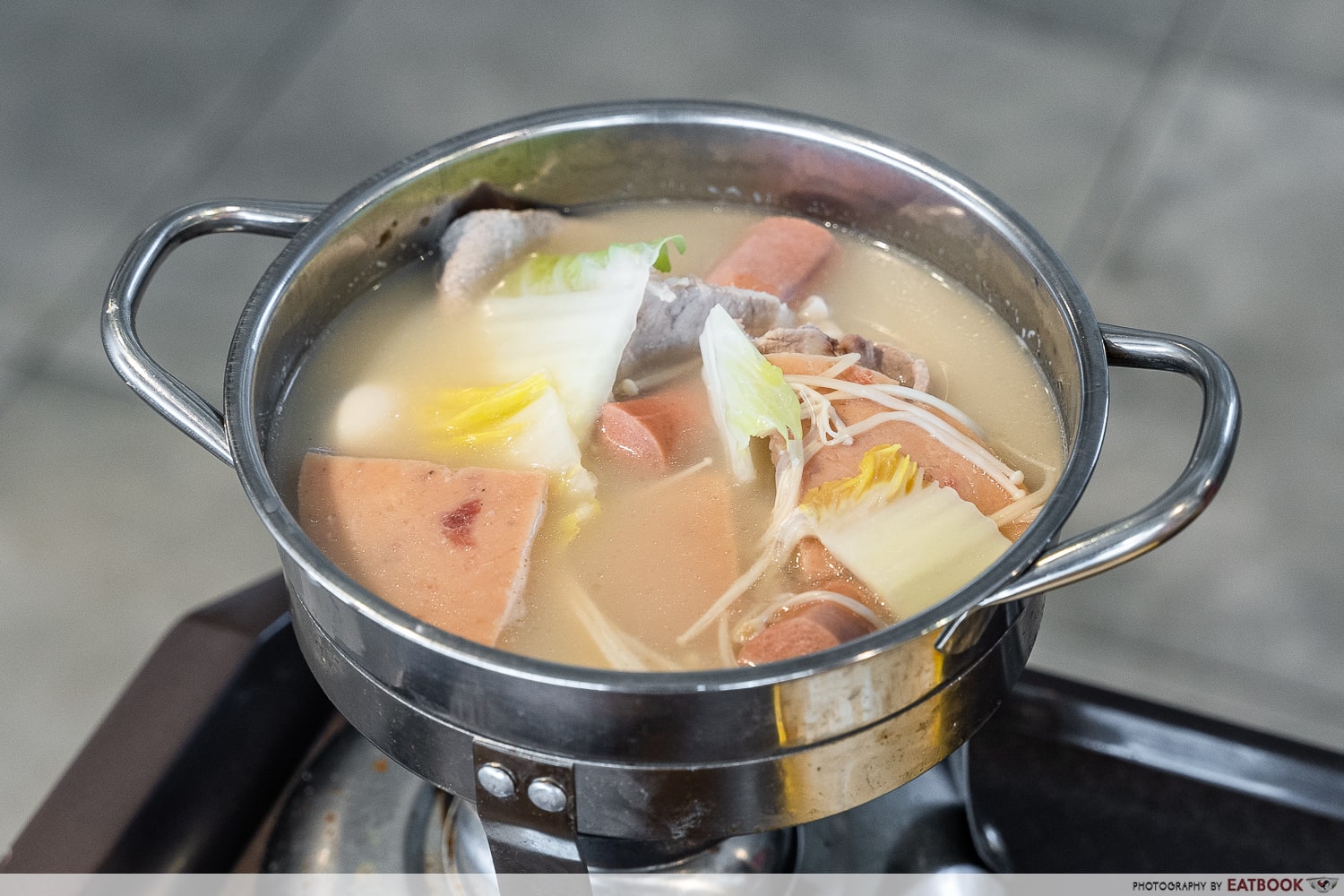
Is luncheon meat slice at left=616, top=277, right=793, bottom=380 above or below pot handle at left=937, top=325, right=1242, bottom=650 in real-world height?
below

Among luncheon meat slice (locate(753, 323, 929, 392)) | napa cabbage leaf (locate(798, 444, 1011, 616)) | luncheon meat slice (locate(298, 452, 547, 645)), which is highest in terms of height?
luncheon meat slice (locate(753, 323, 929, 392))

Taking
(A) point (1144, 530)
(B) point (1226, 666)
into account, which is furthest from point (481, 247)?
(B) point (1226, 666)

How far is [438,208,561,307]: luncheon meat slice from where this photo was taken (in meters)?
1.16

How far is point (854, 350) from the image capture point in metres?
1.08

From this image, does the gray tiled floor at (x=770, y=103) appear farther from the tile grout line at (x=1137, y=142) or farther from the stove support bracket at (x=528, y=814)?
the stove support bracket at (x=528, y=814)

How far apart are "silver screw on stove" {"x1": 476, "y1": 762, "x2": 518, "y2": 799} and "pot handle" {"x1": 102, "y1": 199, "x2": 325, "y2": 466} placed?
0.85ft

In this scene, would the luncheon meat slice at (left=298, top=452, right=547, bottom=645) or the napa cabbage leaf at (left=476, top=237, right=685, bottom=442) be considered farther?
the napa cabbage leaf at (left=476, top=237, right=685, bottom=442)

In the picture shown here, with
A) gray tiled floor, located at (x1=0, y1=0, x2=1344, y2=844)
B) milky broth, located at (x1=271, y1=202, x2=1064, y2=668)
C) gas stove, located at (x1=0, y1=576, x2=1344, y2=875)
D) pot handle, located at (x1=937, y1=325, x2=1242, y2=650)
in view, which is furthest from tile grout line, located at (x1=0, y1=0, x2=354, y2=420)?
pot handle, located at (x1=937, y1=325, x2=1242, y2=650)

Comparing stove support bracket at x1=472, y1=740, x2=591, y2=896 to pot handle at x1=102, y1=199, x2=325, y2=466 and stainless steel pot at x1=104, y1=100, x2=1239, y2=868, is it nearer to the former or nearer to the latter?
stainless steel pot at x1=104, y1=100, x2=1239, y2=868

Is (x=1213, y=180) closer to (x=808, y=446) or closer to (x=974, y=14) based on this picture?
(x=974, y=14)

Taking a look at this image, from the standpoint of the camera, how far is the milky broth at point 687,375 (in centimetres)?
92

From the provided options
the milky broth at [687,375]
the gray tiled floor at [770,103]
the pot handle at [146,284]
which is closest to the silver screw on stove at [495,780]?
the milky broth at [687,375]

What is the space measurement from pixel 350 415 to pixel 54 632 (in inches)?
50.4

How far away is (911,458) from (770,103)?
197 cm
